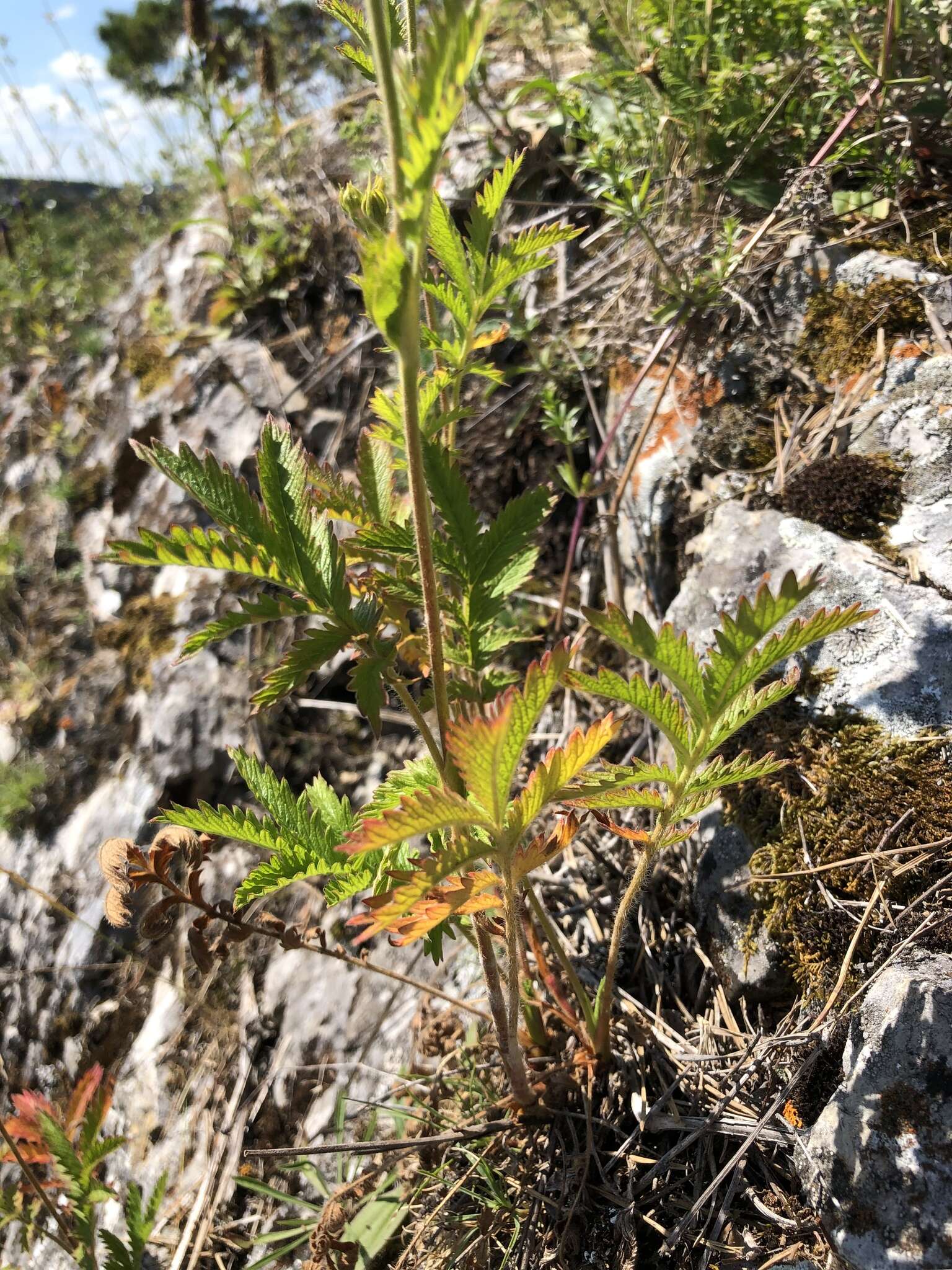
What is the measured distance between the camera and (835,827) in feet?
4.65

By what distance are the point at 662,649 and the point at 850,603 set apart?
835mm

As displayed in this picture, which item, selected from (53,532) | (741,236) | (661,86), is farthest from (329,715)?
(53,532)

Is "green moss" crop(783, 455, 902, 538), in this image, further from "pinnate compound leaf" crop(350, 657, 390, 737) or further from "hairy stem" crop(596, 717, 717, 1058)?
"pinnate compound leaf" crop(350, 657, 390, 737)

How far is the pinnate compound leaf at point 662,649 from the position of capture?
0.89 meters

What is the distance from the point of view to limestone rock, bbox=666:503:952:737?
144 cm

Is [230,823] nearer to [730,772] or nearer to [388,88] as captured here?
[730,772]

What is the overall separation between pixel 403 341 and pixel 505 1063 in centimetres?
119

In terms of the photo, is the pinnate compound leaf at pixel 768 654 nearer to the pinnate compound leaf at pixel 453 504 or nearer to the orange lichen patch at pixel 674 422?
the pinnate compound leaf at pixel 453 504

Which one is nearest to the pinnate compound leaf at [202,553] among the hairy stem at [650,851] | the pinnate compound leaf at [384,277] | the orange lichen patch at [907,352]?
the pinnate compound leaf at [384,277]

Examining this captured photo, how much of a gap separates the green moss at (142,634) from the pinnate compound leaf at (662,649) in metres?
2.80

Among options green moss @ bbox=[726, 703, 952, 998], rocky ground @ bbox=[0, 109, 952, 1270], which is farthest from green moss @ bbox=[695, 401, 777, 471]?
green moss @ bbox=[726, 703, 952, 998]

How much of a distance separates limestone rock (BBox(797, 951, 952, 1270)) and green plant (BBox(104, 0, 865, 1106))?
1.29ft

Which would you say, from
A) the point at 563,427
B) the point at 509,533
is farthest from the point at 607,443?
the point at 509,533

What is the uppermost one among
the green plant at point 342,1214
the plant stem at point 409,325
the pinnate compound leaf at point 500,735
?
the plant stem at point 409,325
